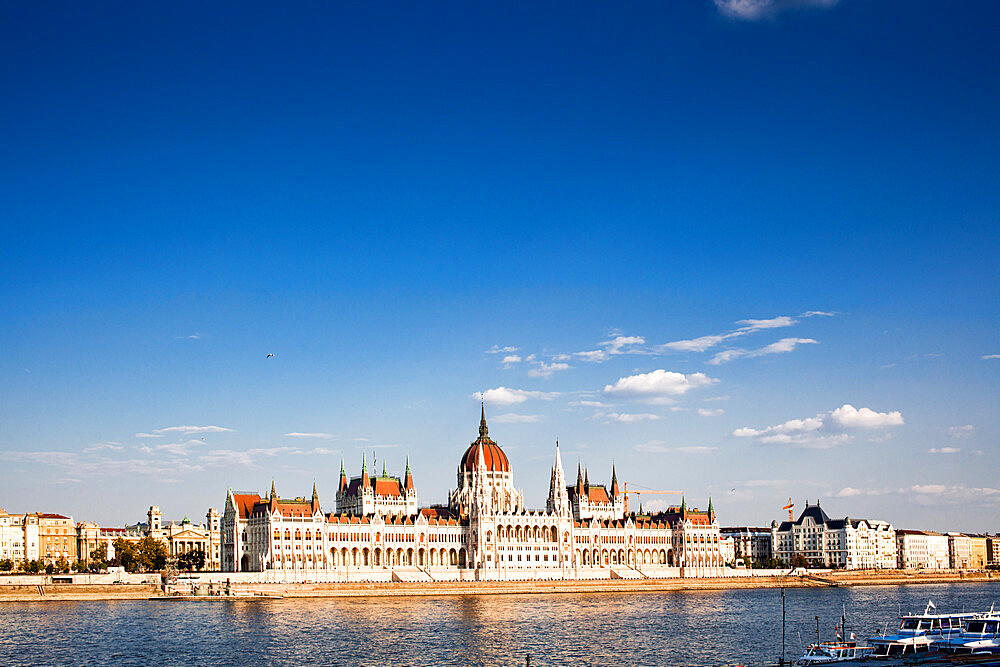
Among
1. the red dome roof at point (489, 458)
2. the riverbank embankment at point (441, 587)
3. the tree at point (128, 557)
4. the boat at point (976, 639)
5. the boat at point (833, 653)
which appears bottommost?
the riverbank embankment at point (441, 587)

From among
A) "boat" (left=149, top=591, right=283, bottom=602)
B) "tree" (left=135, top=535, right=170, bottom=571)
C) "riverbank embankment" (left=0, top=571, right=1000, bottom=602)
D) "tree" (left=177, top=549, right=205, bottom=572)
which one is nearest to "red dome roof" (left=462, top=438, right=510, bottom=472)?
"riverbank embankment" (left=0, top=571, right=1000, bottom=602)

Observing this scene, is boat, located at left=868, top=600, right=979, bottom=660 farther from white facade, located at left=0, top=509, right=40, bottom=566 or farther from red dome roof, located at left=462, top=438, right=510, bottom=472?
white facade, located at left=0, top=509, right=40, bottom=566

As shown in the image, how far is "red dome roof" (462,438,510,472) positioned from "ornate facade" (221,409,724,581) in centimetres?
20

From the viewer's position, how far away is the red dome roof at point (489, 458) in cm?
18925

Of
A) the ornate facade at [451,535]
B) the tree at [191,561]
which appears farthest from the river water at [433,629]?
the tree at [191,561]

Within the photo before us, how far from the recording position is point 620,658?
7475 cm

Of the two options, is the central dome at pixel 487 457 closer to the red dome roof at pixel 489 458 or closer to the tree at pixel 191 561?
the red dome roof at pixel 489 458

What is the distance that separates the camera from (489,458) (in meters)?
190

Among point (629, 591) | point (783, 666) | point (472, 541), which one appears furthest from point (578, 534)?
point (783, 666)

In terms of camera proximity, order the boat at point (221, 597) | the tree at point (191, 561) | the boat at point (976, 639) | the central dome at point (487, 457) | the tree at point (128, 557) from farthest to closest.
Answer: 1. the central dome at point (487, 457)
2. the tree at point (191, 561)
3. the tree at point (128, 557)
4. the boat at point (221, 597)
5. the boat at point (976, 639)

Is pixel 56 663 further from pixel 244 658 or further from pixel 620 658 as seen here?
pixel 620 658

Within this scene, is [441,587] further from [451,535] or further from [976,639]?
[976,639]

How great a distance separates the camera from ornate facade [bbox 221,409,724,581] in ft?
539

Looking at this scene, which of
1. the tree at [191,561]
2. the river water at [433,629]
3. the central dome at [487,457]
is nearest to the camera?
the river water at [433,629]
